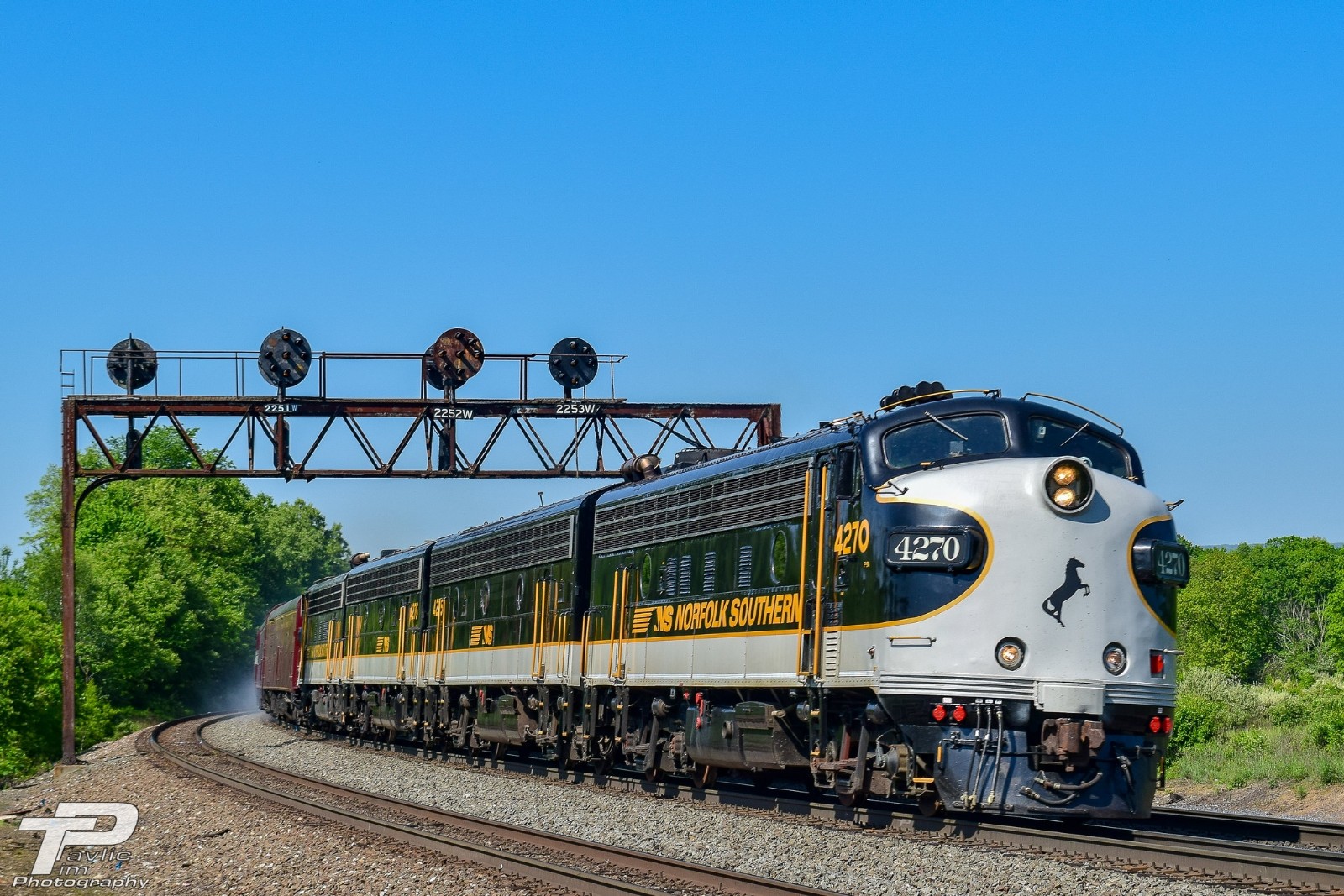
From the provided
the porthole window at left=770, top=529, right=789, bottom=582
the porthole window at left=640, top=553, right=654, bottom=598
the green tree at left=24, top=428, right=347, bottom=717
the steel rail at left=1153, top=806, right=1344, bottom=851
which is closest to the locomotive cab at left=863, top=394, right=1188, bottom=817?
the steel rail at left=1153, top=806, right=1344, bottom=851

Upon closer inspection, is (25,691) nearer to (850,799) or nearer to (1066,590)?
(850,799)

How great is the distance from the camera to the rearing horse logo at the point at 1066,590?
45.6 ft

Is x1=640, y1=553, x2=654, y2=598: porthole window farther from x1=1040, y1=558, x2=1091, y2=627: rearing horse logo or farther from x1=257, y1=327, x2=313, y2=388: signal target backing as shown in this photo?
x1=257, y1=327, x2=313, y2=388: signal target backing

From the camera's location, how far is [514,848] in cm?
1522

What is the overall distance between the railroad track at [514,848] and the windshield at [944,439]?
444 cm

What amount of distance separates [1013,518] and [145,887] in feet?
29.5

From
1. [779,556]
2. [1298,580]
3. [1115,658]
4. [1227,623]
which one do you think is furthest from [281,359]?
[1298,580]

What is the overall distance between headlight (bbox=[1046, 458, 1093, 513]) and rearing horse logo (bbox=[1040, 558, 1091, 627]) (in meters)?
0.51

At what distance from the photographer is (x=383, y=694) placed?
34.3m

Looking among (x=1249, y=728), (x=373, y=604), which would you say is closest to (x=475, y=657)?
(x=373, y=604)

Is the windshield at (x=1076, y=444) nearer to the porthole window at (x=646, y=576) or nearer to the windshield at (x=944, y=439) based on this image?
the windshield at (x=944, y=439)

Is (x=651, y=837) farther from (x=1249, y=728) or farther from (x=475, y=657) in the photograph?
(x=1249, y=728)

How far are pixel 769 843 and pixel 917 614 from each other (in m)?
2.70

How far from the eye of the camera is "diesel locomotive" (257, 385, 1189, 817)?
13750mm
